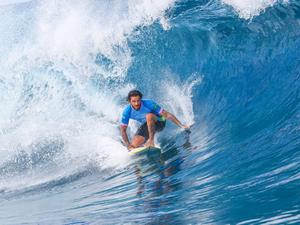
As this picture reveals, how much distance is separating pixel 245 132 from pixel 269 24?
4.76 meters

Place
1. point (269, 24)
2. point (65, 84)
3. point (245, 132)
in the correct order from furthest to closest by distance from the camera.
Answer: point (65, 84)
point (269, 24)
point (245, 132)

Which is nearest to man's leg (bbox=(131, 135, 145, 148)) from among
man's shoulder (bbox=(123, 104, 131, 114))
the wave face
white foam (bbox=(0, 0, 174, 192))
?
the wave face

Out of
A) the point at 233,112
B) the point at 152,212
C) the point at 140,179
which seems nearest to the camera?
the point at 152,212

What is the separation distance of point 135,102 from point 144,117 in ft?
1.66

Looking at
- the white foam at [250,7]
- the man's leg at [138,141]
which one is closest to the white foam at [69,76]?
the man's leg at [138,141]

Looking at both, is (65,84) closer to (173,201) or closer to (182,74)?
(182,74)

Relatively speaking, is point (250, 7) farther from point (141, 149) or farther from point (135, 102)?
point (141, 149)

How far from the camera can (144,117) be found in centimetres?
809

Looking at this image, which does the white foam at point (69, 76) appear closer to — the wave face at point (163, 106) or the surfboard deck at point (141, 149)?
the wave face at point (163, 106)

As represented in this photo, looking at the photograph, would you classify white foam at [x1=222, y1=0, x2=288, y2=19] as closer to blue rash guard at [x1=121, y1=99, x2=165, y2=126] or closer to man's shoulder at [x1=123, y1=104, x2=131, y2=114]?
blue rash guard at [x1=121, y1=99, x2=165, y2=126]

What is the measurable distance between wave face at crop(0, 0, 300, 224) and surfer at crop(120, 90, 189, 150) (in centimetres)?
33

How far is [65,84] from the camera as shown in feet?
42.6

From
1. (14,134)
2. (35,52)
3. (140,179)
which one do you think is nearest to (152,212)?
(140,179)

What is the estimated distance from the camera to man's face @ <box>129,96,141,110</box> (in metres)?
7.60
